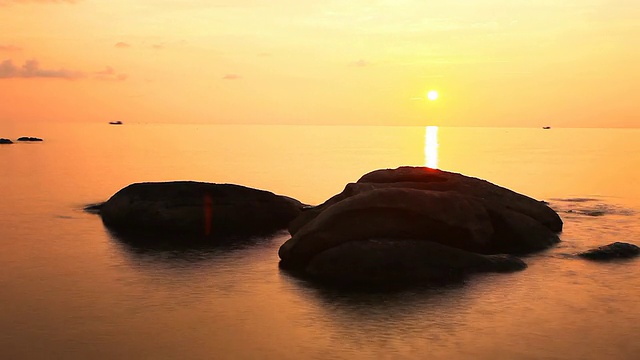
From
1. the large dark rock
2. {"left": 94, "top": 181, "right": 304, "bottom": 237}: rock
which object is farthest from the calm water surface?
{"left": 94, "top": 181, "right": 304, "bottom": 237}: rock

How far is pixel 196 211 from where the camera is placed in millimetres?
25938

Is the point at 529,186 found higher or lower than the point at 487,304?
higher

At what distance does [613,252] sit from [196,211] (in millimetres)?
15432

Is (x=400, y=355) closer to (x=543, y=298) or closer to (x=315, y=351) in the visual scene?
(x=315, y=351)

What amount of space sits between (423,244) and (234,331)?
7.26m

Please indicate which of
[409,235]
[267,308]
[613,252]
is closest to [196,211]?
[409,235]

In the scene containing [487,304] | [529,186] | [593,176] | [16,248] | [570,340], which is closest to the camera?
[570,340]

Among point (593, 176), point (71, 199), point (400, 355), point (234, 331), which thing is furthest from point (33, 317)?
point (593, 176)

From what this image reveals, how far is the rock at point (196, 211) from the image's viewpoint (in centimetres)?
2564

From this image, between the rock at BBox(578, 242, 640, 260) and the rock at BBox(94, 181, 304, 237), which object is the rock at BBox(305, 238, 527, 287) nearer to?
the rock at BBox(578, 242, 640, 260)

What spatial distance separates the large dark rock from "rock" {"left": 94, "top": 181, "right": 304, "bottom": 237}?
4108 mm

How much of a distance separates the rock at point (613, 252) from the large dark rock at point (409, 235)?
1.85m

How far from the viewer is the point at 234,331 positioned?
13156mm

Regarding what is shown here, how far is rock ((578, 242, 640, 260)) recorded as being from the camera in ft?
66.2
